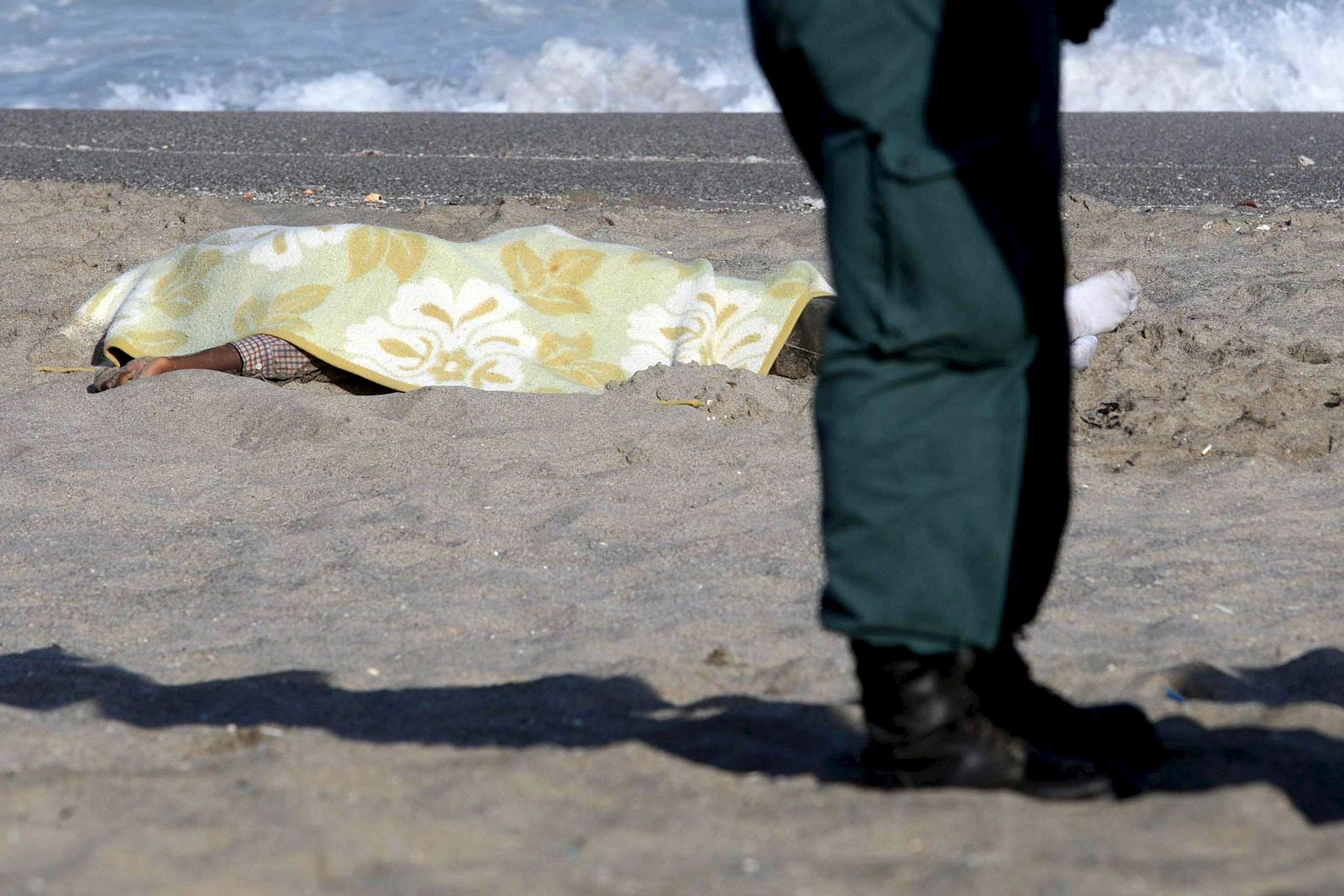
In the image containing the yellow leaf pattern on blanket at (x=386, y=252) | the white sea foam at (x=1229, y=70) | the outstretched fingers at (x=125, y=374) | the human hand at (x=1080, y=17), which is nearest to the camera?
the human hand at (x=1080, y=17)

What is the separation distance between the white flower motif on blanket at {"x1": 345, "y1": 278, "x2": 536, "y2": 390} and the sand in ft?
0.64

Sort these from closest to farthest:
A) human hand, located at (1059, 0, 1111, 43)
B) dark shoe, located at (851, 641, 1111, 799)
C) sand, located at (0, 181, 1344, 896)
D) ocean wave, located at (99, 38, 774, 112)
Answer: sand, located at (0, 181, 1344, 896) → dark shoe, located at (851, 641, 1111, 799) → human hand, located at (1059, 0, 1111, 43) → ocean wave, located at (99, 38, 774, 112)

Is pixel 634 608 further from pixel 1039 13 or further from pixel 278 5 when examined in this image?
pixel 278 5

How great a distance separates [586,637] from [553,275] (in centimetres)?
241

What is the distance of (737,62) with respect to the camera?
2123 cm

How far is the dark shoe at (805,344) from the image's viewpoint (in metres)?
4.37

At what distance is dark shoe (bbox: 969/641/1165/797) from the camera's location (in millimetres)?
1711

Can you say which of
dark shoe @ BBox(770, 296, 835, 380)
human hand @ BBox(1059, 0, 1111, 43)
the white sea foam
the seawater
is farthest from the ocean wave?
human hand @ BBox(1059, 0, 1111, 43)

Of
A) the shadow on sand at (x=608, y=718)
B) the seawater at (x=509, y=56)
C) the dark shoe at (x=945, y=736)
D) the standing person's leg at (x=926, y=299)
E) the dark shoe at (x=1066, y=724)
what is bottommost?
the seawater at (x=509, y=56)

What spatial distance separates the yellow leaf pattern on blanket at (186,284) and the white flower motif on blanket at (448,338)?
636mm

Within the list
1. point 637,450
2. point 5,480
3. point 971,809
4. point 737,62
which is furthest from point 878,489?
point 737,62

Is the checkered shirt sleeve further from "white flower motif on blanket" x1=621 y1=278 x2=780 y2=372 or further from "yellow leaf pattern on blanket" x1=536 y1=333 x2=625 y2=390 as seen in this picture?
"white flower motif on blanket" x1=621 y1=278 x2=780 y2=372

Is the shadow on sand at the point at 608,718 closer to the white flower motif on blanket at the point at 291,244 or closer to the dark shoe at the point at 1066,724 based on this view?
the dark shoe at the point at 1066,724

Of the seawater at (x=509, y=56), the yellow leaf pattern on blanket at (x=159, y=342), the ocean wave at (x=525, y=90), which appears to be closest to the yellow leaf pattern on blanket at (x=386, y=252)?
the yellow leaf pattern on blanket at (x=159, y=342)
